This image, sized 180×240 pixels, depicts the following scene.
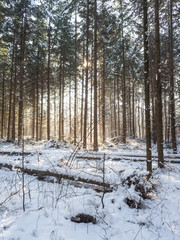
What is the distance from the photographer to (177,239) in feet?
6.67

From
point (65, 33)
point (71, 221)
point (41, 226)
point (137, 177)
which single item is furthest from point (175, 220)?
point (65, 33)

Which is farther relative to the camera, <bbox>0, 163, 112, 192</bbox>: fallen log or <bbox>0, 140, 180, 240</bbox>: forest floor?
<bbox>0, 163, 112, 192</bbox>: fallen log

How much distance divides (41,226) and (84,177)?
170 centimetres

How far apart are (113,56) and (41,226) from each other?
13.8 metres

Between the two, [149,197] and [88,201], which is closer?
[88,201]

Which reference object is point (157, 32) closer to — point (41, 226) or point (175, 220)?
point (175, 220)

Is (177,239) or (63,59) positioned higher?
(63,59)

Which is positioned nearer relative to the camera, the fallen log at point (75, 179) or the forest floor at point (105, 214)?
the forest floor at point (105, 214)

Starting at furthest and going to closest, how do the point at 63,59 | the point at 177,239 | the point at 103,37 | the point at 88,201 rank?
the point at 63,59, the point at 103,37, the point at 88,201, the point at 177,239

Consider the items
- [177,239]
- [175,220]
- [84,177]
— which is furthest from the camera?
[84,177]

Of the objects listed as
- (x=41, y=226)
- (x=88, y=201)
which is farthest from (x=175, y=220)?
(x=41, y=226)

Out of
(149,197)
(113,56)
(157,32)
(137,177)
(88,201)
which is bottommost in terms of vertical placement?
(149,197)

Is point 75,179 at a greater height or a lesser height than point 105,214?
greater

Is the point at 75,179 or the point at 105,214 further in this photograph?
the point at 75,179
